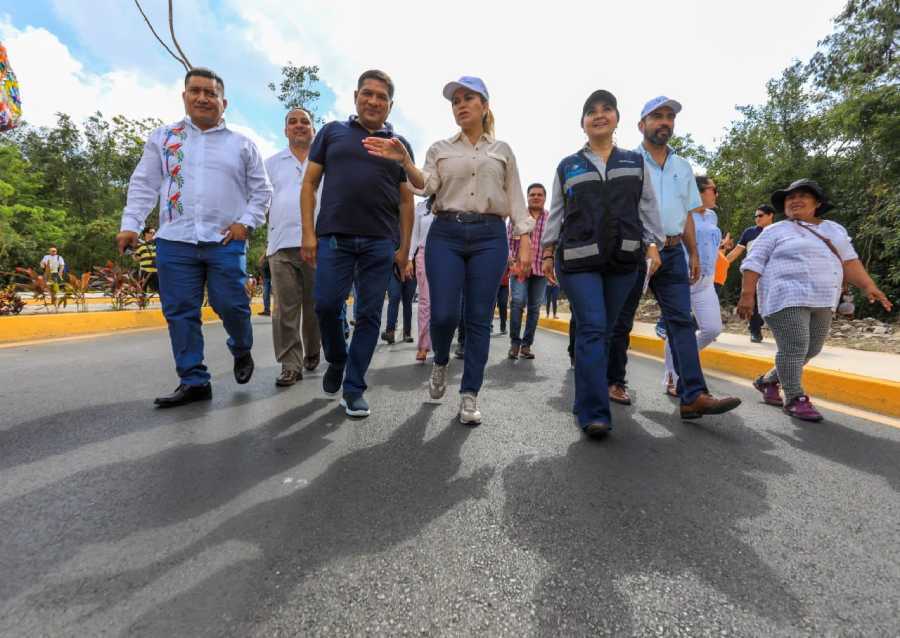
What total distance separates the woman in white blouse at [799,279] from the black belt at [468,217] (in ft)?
6.30

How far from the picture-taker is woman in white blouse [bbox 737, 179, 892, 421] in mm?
3070

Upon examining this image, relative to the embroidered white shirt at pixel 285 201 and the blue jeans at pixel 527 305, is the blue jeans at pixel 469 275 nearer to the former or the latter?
the embroidered white shirt at pixel 285 201

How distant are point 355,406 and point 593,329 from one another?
4.70ft

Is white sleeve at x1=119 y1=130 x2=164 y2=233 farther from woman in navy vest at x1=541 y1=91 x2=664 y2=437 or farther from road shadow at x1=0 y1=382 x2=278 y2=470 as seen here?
woman in navy vest at x1=541 y1=91 x2=664 y2=437

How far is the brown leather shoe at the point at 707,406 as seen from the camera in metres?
2.64

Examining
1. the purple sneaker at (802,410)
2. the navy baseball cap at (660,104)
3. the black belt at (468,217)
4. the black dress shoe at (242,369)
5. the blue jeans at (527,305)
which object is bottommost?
the purple sneaker at (802,410)

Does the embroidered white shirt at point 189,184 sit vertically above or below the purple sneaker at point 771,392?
above

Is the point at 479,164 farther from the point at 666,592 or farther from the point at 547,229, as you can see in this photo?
the point at 666,592

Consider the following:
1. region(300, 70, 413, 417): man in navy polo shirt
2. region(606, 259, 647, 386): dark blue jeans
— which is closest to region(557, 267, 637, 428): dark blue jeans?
region(606, 259, 647, 386): dark blue jeans

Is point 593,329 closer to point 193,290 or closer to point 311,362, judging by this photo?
point 193,290

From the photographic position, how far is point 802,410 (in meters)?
2.96

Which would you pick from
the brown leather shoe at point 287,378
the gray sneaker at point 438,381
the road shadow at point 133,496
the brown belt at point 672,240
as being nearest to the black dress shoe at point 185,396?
the brown leather shoe at point 287,378

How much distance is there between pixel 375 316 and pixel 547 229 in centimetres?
120

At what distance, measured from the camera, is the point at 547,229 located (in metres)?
2.95
